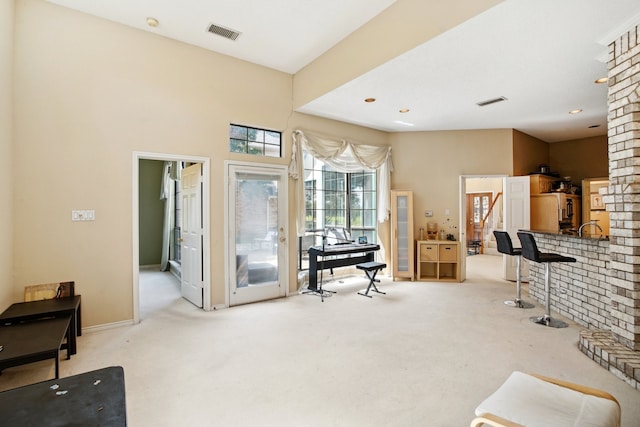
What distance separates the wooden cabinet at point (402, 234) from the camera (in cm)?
607

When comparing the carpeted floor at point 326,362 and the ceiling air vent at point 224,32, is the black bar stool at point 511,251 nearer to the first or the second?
the carpeted floor at point 326,362

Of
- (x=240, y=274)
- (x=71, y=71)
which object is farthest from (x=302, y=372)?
(x=71, y=71)

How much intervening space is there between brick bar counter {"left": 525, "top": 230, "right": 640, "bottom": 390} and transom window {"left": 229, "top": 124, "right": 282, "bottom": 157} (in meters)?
4.03

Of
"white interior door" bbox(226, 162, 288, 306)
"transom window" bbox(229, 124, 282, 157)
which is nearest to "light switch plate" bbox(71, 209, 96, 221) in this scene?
"white interior door" bbox(226, 162, 288, 306)

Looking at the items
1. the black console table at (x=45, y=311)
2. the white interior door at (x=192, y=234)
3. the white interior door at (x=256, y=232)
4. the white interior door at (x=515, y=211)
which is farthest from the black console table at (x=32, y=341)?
the white interior door at (x=515, y=211)

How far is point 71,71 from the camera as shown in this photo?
3.40m

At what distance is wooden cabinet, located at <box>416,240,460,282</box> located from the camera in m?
6.02

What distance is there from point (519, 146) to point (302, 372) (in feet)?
20.3

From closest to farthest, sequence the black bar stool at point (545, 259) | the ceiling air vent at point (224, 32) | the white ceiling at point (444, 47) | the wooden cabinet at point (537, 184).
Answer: the white ceiling at point (444, 47), the black bar stool at point (545, 259), the ceiling air vent at point (224, 32), the wooden cabinet at point (537, 184)

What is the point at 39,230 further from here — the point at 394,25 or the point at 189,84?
the point at 394,25

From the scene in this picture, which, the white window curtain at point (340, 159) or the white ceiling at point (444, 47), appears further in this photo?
the white window curtain at point (340, 159)

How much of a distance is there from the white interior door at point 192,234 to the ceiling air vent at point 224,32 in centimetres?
166

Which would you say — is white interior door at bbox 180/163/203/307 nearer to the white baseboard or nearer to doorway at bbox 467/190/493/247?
the white baseboard

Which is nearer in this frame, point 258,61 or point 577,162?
point 258,61
